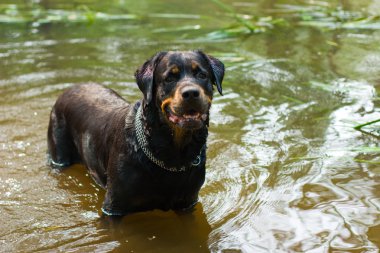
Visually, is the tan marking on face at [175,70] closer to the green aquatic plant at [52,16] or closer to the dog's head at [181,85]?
the dog's head at [181,85]

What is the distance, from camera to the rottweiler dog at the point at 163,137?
13.4 feet

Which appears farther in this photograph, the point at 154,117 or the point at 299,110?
the point at 299,110

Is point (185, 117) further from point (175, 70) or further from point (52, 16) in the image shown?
point (52, 16)

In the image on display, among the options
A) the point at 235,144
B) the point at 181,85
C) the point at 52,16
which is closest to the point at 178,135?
the point at 181,85

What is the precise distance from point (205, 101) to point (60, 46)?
6.92m

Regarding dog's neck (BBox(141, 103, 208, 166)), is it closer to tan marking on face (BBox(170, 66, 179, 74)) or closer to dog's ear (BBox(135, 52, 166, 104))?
dog's ear (BBox(135, 52, 166, 104))

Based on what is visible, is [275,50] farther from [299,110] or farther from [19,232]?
[19,232]

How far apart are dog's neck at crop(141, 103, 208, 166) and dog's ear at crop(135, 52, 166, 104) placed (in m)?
0.10

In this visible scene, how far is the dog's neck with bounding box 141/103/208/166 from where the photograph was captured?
428 centimetres

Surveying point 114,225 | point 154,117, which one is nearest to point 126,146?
point 154,117

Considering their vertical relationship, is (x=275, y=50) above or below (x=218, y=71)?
below

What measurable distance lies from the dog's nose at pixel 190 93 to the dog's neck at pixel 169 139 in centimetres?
38

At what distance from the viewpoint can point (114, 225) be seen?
4648 millimetres

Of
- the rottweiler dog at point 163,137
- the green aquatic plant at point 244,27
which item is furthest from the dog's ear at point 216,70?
the green aquatic plant at point 244,27
